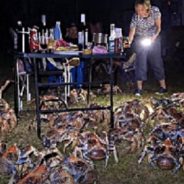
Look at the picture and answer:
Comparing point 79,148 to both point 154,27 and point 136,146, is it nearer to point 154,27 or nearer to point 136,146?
point 136,146

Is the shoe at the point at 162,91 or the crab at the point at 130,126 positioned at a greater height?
Answer: the crab at the point at 130,126

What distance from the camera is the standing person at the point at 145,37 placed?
884 centimetres

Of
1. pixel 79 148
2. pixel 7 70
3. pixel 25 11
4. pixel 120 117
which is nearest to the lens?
pixel 79 148

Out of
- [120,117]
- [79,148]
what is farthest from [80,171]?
[120,117]

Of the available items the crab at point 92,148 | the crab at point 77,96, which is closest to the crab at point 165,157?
the crab at point 92,148

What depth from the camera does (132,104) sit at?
7.19 metres

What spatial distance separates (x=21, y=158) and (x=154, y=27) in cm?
468

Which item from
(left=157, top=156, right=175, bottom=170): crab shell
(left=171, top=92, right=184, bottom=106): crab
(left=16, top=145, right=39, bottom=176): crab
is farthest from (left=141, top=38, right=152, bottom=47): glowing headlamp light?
(left=16, top=145, right=39, bottom=176): crab

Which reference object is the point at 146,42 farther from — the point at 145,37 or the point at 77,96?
the point at 77,96

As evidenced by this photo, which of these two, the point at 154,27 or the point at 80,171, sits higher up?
the point at 154,27

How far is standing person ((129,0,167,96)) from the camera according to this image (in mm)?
8844

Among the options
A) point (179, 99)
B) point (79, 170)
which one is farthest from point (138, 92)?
point (79, 170)

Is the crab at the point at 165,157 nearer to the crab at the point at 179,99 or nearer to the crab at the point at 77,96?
the crab at the point at 179,99

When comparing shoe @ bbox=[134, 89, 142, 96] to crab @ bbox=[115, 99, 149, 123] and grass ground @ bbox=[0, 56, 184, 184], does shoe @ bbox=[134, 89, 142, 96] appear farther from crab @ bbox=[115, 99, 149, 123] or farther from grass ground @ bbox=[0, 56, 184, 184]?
grass ground @ bbox=[0, 56, 184, 184]
